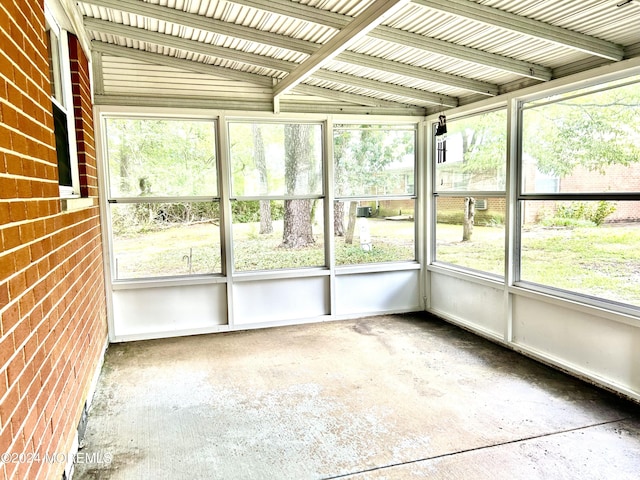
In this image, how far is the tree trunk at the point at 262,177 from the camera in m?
5.12

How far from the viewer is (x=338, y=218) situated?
5523 millimetres

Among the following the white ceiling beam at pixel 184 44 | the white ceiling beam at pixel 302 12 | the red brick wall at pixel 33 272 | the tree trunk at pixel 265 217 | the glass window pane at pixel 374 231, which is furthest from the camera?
the glass window pane at pixel 374 231

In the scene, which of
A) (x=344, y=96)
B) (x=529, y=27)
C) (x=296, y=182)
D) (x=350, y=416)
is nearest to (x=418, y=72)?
(x=344, y=96)

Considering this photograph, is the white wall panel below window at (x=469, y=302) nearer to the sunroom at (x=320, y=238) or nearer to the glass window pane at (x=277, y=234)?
the sunroom at (x=320, y=238)

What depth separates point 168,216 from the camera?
4887mm

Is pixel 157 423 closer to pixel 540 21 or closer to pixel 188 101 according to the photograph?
pixel 188 101

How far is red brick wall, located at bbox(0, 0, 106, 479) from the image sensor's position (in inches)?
59.4

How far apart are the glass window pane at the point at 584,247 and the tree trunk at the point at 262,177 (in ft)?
8.81

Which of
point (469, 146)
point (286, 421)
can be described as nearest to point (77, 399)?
point (286, 421)

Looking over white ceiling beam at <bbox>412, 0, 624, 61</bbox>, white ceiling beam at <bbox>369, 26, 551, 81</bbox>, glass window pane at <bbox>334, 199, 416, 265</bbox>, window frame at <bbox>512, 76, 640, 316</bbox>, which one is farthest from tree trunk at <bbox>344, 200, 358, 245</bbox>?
white ceiling beam at <bbox>412, 0, 624, 61</bbox>

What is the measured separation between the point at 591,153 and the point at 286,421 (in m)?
3.07

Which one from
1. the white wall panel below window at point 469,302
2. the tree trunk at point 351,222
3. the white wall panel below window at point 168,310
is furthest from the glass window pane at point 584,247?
the white wall panel below window at point 168,310

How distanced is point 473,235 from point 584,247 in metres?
1.41

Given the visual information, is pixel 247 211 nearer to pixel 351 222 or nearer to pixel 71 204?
pixel 351 222
